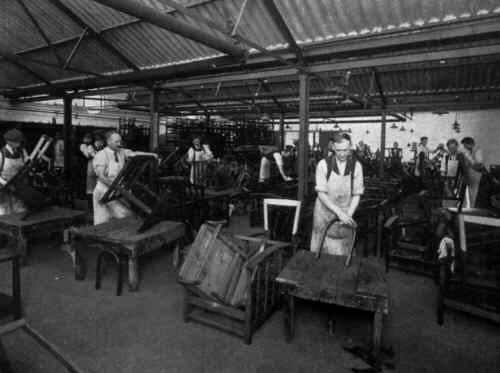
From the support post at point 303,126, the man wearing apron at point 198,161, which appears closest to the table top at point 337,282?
the support post at point 303,126

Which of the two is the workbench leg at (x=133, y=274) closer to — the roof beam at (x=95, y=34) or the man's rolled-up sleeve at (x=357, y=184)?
the man's rolled-up sleeve at (x=357, y=184)

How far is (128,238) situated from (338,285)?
2.62 meters

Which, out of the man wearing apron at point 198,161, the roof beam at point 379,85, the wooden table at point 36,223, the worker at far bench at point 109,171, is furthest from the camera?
the roof beam at point 379,85

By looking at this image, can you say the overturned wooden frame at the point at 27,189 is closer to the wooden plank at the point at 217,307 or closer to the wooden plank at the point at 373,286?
the wooden plank at the point at 217,307

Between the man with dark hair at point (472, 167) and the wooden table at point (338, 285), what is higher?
the man with dark hair at point (472, 167)

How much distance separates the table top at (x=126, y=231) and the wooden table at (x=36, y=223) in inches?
34.4

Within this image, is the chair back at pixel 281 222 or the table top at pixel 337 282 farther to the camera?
the chair back at pixel 281 222

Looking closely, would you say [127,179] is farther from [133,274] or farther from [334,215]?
[334,215]

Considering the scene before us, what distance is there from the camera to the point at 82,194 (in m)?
10.8

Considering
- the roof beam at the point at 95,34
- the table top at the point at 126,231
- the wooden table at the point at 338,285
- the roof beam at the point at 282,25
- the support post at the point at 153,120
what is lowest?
the wooden table at the point at 338,285

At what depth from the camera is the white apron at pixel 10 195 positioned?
5676 millimetres

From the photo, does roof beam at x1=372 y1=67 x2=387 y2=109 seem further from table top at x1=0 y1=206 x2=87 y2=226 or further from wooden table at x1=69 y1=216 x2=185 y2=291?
table top at x1=0 y1=206 x2=87 y2=226

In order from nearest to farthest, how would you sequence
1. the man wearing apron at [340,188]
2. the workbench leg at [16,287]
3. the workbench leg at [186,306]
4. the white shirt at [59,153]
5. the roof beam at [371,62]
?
the workbench leg at [16,287]
the workbench leg at [186,306]
the man wearing apron at [340,188]
the roof beam at [371,62]
the white shirt at [59,153]

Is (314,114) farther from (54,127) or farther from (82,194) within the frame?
(54,127)
